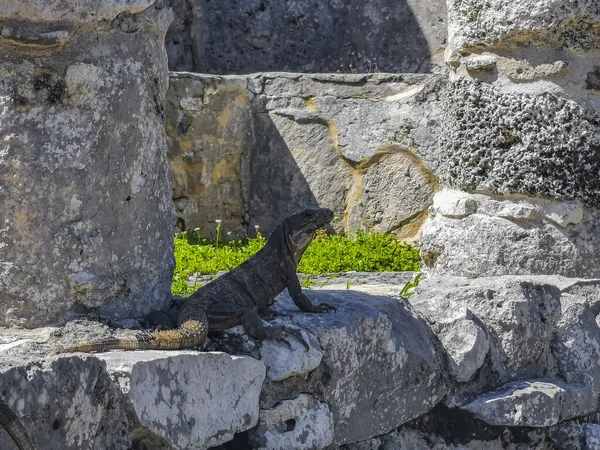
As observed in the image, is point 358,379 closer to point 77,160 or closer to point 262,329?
point 262,329

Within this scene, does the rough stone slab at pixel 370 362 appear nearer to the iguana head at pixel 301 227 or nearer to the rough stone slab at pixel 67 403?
the iguana head at pixel 301 227

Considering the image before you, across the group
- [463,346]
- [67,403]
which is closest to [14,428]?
[67,403]

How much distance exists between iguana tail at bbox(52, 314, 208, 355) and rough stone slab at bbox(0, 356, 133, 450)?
0.44ft

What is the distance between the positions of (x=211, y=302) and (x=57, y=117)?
2.45 ft

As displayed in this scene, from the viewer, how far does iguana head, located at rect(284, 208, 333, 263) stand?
378 cm

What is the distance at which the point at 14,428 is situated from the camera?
259 cm

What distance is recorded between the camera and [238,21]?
10508mm

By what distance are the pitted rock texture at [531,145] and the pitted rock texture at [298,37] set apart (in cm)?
509

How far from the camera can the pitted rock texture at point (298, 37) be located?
10.3 m

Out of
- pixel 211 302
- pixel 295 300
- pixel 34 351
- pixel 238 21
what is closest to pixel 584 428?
pixel 295 300

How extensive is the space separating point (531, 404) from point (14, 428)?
6.74 ft

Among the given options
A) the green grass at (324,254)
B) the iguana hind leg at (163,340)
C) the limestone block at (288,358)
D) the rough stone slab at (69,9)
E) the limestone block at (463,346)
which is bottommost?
the green grass at (324,254)

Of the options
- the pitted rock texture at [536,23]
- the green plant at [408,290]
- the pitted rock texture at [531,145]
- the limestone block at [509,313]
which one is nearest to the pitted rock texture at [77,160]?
the limestone block at [509,313]

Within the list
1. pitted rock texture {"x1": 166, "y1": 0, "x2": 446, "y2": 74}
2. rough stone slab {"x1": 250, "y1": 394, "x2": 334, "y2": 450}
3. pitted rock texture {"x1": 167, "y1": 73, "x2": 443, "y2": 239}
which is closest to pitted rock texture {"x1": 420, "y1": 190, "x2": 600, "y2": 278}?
rough stone slab {"x1": 250, "y1": 394, "x2": 334, "y2": 450}
